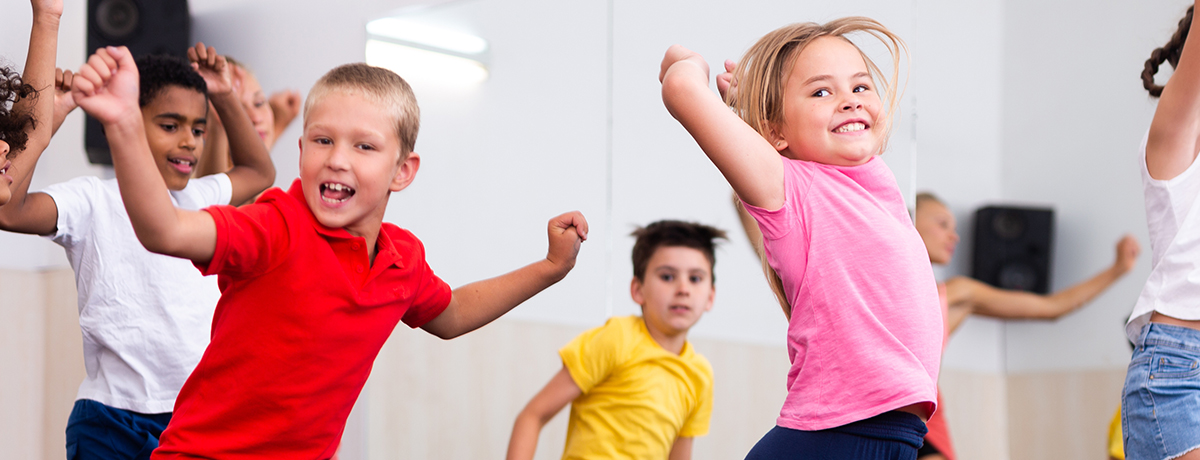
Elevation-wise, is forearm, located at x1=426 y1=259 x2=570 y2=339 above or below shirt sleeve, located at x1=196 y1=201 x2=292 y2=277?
below

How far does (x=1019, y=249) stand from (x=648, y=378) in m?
1.06

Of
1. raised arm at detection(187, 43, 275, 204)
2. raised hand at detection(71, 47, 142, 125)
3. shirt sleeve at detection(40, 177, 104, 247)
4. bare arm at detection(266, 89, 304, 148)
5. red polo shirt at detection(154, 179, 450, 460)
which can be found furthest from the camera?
bare arm at detection(266, 89, 304, 148)

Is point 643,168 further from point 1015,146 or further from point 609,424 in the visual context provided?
point 1015,146

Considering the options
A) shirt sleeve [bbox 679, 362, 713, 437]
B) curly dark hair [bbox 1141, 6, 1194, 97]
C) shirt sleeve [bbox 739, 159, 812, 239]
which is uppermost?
curly dark hair [bbox 1141, 6, 1194, 97]

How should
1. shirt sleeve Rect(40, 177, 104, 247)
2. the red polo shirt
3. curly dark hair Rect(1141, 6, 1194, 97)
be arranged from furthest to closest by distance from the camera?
shirt sleeve Rect(40, 177, 104, 247) < curly dark hair Rect(1141, 6, 1194, 97) < the red polo shirt

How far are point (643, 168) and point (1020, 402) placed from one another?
45.5 inches

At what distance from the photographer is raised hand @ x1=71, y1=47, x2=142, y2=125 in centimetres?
94

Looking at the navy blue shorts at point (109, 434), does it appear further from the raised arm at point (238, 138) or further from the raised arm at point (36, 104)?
the raised arm at point (238, 138)

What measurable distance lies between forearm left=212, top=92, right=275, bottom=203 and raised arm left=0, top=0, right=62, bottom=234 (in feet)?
1.72

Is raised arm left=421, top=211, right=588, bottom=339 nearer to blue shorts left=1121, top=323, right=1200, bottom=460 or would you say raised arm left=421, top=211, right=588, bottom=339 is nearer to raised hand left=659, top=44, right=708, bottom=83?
raised hand left=659, top=44, right=708, bottom=83

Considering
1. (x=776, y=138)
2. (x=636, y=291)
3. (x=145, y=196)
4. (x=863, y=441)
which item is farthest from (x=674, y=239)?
(x=145, y=196)

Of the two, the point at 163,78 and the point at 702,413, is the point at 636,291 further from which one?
the point at 163,78

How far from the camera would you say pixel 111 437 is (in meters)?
1.82

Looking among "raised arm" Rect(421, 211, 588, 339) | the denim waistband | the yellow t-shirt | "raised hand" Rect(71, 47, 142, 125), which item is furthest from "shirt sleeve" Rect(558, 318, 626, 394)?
"raised hand" Rect(71, 47, 142, 125)
